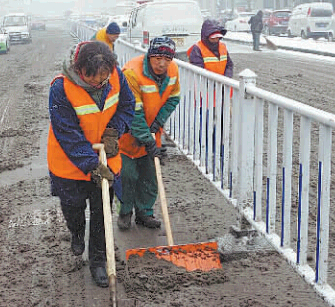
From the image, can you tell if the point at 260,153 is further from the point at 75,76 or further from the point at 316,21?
the point at 316,21

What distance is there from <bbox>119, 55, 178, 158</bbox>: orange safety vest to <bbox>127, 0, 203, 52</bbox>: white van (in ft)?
41.4

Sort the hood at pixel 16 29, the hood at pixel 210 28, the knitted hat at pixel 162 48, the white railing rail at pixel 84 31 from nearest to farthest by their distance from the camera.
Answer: the knitted hat at pixel 162 48 → the hood at pixel 210 28 → the white railing rail at pixel 84 31 → the hood at pixel 16 29

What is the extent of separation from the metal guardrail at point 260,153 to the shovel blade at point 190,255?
0.36 m

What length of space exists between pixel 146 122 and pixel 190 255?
1333 mm

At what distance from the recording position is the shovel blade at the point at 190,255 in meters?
5.21

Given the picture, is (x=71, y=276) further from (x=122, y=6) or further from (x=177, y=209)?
(x=122, y=6)

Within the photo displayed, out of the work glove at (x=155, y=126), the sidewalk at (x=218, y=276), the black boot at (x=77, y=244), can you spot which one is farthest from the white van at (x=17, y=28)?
the black boot at (x=77, y=244)

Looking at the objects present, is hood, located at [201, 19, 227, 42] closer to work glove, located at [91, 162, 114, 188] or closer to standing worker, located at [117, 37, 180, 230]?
standing worker, located at [117, 37, 180, 230]

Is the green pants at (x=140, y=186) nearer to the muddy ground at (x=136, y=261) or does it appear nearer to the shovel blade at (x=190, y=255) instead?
the muddy ground at (x=136, y=261)

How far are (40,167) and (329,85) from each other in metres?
9.05

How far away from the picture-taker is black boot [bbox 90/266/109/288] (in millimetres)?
5011

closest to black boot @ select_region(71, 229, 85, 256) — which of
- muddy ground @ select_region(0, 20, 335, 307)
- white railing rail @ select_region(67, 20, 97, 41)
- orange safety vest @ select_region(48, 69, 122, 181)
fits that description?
muddy ground @ select_region(0, 20, 335, 307)

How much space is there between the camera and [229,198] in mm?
5684

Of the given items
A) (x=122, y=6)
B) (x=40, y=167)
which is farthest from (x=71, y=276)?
(x=122, y=6)
